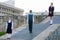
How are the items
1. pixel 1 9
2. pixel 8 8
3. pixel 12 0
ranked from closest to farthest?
pixel 1 9 < pixel 8 8 < pixel 12 0

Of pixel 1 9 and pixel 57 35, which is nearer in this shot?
pixel 57 35

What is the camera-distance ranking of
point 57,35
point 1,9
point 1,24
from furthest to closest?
point 1,9, point 1,24, point 57,35

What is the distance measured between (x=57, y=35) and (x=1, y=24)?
1603 cm

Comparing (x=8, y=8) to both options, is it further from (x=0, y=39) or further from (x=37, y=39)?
(x=37, y=39)

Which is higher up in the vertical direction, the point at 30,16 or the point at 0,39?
the point at 30,16

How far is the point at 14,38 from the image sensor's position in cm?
1599

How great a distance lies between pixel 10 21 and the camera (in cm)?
1596

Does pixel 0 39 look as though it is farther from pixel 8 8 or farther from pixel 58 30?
pixel 8 8

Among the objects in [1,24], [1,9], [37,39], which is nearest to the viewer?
[37,39]

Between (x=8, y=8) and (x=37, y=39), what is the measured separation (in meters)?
38.6

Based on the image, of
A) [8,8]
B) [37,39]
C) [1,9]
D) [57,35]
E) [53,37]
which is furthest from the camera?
[8,8]

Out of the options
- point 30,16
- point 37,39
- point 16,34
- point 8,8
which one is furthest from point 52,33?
point 8,8

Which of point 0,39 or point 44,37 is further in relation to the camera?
point 0,39

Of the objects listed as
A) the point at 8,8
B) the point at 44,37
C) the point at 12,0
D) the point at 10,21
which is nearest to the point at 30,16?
the point at 10,21
